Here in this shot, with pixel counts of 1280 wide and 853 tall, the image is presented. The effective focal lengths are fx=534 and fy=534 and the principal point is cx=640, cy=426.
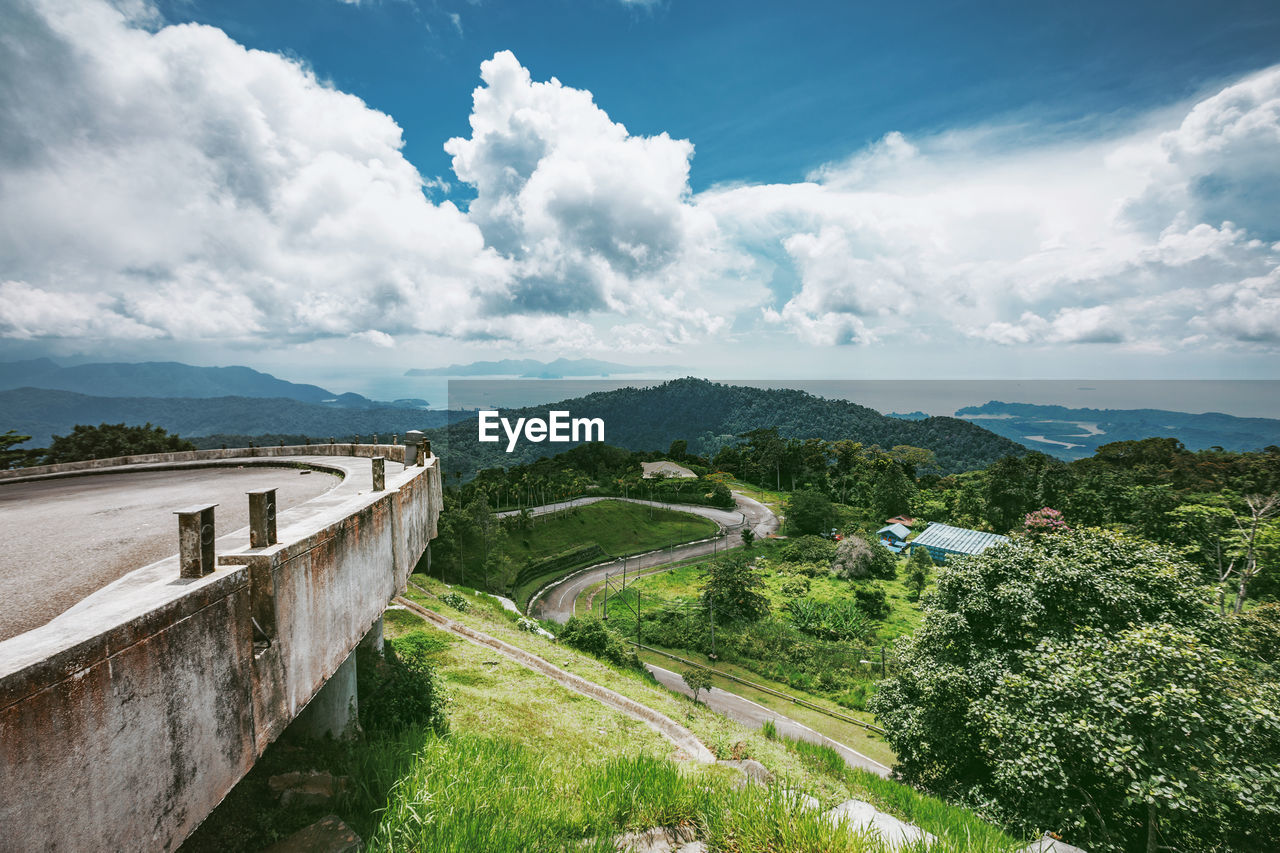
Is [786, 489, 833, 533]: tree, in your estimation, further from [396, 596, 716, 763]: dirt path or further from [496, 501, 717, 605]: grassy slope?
[396, 596, 716, 763]: dirt path

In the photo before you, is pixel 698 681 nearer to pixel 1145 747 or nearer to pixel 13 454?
pixel 1145 747

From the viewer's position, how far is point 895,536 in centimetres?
6309

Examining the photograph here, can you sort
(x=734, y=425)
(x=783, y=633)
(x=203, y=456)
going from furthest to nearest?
(x=734, y=425)
(x=783, y=633)
(x=203, y=456)

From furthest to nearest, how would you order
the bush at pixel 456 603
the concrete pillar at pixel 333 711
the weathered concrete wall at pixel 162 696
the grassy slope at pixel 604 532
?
1. the grassy slope at pixel 604 532
2. the bush at pixel 456 603
3. the concrete pillar at pixel 333 711
4. the weathered concrete wall at pixel 162 696

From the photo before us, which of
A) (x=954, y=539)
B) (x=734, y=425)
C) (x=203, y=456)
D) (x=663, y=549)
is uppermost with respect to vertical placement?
(x=203, y=456)

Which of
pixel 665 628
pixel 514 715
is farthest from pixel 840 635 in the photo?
pixel 514 715

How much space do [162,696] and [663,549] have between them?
63.2 meters

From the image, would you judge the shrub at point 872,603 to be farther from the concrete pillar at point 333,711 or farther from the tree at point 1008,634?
the concrete pillar at point 333,711

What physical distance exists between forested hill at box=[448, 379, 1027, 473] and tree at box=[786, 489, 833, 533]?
68409 millimetres

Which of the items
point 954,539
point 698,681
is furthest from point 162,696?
point 954,539

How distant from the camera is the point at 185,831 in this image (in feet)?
10.8

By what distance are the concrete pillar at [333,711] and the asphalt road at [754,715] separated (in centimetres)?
2128

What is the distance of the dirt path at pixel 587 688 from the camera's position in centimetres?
1280

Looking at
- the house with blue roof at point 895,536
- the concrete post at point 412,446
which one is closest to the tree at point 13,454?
the concrete post at point 412,446
